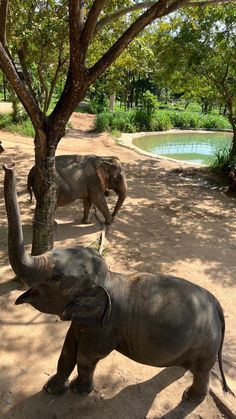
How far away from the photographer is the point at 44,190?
4.95 metres

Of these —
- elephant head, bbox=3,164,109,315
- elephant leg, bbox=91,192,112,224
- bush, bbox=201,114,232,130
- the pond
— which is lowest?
the pond

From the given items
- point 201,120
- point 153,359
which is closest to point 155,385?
point 153,359

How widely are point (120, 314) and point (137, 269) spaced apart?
10.3ft

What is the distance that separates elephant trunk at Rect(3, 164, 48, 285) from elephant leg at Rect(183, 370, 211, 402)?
1771mm

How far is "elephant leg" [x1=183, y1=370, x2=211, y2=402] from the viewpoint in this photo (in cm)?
336

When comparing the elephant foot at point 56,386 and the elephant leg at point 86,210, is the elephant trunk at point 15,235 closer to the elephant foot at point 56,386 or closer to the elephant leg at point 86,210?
the elephant foot at point 56,386

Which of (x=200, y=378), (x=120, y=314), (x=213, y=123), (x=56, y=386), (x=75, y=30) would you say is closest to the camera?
(x=120, y=314)

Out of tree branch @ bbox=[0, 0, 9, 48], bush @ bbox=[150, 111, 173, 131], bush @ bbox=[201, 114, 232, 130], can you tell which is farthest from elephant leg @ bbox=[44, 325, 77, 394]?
bush @ bbox=[201, 114, 232, 130]

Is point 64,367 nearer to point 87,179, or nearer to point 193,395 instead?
point 193,395

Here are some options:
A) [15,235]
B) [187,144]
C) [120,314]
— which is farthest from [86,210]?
[187,144]

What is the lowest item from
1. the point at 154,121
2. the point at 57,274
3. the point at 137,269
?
the point at 137,269

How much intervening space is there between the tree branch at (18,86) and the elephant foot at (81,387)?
2.86 metres

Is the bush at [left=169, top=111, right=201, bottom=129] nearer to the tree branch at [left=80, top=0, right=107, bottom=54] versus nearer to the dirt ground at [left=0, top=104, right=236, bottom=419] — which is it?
the dirt ground at [left=0, top=104, right=236, bottom=419]

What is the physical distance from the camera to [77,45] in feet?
14.3
